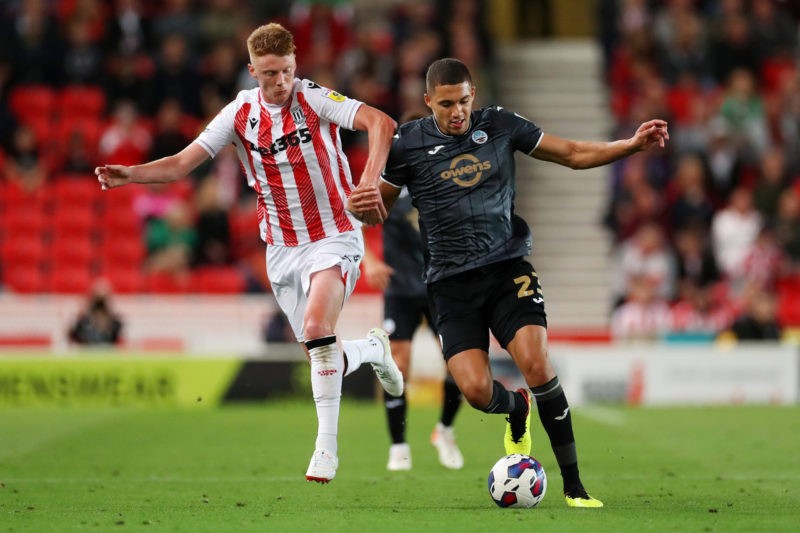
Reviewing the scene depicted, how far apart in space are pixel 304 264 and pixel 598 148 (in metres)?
2.02

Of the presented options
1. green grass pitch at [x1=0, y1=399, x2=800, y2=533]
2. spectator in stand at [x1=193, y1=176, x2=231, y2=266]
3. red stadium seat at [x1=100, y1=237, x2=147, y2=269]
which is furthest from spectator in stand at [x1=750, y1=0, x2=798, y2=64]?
red stadium seat at [x1=100, y1=237, x2=147, y2=269]

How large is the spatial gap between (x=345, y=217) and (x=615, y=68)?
1524 centimetres

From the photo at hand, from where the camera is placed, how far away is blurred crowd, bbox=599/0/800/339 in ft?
62.0

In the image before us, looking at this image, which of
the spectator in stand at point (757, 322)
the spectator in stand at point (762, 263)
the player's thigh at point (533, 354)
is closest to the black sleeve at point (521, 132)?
the player's thigh at point (533, 354)

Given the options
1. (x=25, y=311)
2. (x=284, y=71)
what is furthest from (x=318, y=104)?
(x=25, y=311)

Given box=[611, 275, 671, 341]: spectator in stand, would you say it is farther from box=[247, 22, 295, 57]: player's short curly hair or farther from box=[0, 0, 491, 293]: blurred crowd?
box=[247, 22, 295, 57]: player's short curly hair

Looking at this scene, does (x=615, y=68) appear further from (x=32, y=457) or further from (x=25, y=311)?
(x=32, y=457)

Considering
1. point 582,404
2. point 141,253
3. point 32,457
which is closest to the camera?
point 32,457

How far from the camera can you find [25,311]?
724 inches

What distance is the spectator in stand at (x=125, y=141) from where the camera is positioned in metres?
20.1

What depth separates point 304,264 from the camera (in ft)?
28.1

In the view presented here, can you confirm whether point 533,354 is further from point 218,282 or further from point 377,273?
point 218,282

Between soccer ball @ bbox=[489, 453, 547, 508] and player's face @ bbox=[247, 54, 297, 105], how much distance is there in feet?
8.45

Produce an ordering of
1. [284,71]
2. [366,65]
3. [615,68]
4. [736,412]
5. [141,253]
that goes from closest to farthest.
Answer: [284,71], [736,412], [141,253], [366,65], [615,68]
